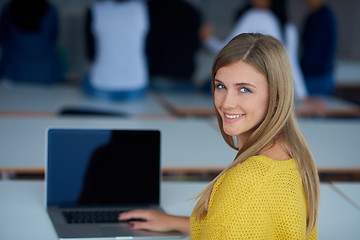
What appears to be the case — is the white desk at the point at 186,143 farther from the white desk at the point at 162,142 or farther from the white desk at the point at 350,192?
the white desk at the point at 350,192

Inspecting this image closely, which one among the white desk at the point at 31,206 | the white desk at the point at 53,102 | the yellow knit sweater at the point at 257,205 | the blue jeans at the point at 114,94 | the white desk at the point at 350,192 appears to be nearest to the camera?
the yellow knit sweater at the point at 257,205

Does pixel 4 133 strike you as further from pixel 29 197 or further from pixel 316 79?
pixel 316 79

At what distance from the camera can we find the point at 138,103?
3.77 meters

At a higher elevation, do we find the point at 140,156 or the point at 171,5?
the point at 171,5

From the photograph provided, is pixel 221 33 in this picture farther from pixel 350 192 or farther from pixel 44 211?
pixel 44 211

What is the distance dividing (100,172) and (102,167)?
0.05 ft

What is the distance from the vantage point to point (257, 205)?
1168 mm

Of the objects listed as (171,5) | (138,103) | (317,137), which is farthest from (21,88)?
(317,137)

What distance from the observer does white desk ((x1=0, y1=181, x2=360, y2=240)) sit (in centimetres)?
154

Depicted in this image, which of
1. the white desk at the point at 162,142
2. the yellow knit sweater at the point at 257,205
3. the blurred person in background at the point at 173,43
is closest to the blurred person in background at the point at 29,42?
the blurred person in background at the point at 173,43

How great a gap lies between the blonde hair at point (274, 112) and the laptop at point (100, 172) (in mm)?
464

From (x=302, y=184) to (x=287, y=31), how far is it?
2.96 m

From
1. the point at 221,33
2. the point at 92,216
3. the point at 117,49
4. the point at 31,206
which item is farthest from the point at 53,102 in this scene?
the point at 221,33

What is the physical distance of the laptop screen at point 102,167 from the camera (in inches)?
67.0
